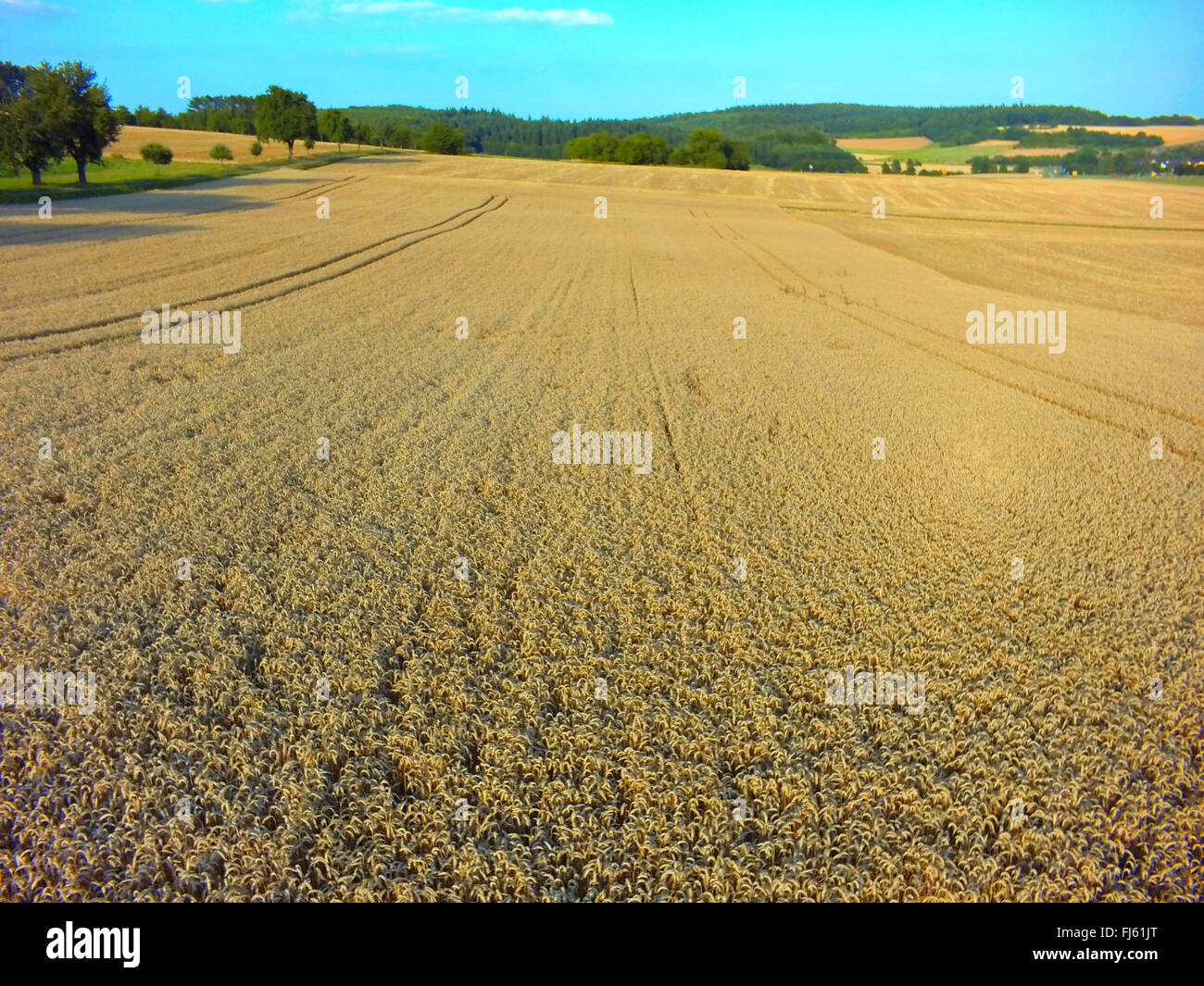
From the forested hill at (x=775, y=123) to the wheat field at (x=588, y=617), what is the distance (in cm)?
10801

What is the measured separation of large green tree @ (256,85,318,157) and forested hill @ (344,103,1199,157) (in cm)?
3835

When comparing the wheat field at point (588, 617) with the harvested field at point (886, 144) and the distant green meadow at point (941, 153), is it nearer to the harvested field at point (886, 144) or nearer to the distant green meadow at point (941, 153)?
the distant green meadow at point (941, 153)

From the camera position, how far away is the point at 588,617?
22.1 feet

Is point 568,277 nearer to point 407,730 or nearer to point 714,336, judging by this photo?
point 714,336

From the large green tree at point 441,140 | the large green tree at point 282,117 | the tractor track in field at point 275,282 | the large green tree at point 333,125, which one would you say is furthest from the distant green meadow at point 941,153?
the tractor track in field at point 275,282

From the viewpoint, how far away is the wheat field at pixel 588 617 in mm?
4473

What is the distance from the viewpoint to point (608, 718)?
5473 mm

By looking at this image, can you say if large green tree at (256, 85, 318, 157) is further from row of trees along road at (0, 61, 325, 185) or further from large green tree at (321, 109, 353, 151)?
row of trees along road at (0, 61, 325, 185)

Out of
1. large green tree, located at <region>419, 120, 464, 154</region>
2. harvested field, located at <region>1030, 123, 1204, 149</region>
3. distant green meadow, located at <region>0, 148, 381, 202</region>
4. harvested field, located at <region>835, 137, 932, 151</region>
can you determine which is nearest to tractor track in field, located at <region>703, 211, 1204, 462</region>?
distant green meadow, located at <region>0, 148, 381, 202</region>

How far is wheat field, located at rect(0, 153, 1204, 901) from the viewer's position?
4473mm

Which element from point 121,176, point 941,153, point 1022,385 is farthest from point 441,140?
point 1022,385
